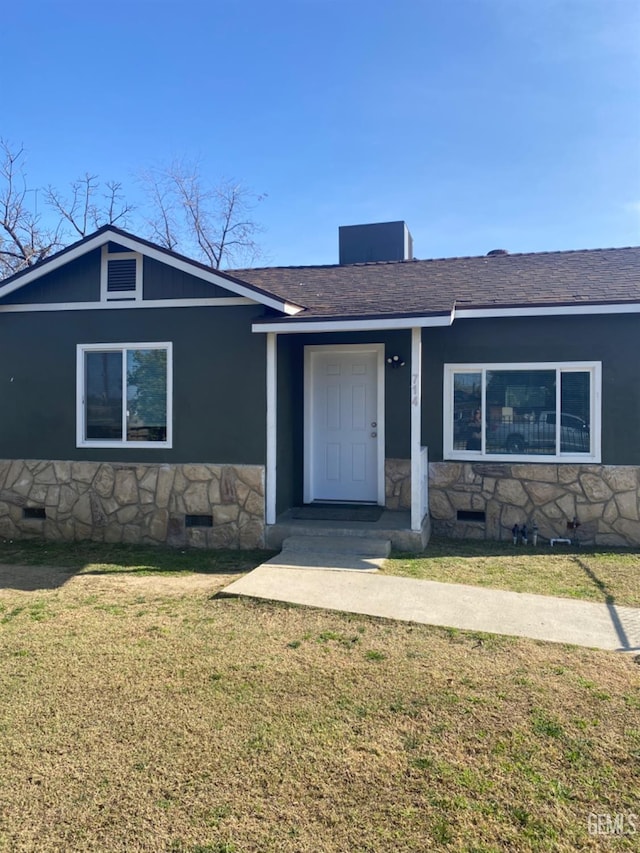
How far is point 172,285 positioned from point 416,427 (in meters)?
3.77

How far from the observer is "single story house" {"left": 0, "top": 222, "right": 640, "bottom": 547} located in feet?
25.9

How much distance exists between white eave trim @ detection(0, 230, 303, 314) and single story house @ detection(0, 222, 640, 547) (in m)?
0.02

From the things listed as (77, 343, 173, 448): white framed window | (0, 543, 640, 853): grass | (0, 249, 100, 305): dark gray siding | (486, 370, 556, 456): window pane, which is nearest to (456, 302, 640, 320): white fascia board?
(486, 370, 556, 456): window pane

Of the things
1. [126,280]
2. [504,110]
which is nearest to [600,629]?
[126,280]

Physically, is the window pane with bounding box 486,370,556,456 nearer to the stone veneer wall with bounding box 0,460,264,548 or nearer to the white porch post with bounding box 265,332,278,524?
the white porch post with bounding box 265,332,278,524

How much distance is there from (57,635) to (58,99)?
54.1ft

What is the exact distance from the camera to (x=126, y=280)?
8.26 meters

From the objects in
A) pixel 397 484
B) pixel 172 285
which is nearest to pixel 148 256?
pixel 172 285

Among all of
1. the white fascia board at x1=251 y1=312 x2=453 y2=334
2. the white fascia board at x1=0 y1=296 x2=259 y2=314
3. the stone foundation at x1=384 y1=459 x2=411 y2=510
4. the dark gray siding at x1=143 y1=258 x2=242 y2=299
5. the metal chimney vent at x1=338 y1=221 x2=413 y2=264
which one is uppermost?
the metal chimney vent at x1=338 y1=221 x2=413 y2=264

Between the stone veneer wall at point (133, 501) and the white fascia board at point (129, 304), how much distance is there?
7.05 ft

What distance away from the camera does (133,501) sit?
8.27 meters

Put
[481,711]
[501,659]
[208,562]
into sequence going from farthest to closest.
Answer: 1. [208,562]
2. [501,659]
3. [481,711]

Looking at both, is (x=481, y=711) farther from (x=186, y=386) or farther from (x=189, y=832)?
(x=186, y=386)

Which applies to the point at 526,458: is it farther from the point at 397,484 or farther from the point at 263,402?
the point at 263,402
